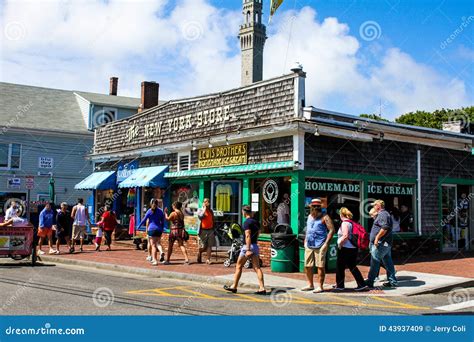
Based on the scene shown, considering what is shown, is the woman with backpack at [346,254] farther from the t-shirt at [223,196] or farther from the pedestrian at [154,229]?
the t-shirt at [223,196]

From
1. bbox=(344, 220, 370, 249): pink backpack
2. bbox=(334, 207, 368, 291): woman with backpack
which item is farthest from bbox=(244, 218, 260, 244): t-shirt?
bbox=(344, 220, 370, 249): pink backpack

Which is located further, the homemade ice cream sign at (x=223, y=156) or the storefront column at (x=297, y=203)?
the homemade ice cream sign at (x=223, y=156)

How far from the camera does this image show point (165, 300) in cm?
920

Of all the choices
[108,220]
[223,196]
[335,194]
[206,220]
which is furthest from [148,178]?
[335,194]

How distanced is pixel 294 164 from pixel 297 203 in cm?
105

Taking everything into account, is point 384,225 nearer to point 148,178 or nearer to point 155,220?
point 155,220

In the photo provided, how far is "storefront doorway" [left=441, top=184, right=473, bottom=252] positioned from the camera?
1822 centimetres

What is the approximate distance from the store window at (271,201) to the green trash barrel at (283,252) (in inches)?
50.8

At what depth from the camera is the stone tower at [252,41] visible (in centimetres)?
8425

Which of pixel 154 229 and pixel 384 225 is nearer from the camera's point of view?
pixel 384 225

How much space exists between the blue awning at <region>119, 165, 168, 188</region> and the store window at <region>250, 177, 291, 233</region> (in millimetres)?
4660

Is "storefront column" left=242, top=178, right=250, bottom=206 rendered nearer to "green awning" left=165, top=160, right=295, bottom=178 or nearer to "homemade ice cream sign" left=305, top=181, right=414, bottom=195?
"green awning" left=165, top=160, right=295, bottom=178

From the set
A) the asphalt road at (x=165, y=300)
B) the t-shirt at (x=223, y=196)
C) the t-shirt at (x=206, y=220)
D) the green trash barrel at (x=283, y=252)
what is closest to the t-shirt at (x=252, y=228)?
the asphalt road at (x=165, y=300)

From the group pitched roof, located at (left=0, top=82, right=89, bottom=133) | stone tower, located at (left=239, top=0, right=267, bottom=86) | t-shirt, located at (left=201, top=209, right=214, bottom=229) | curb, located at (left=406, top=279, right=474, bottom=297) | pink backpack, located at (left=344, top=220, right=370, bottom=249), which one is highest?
stone tower, located at (left=239, top=0, right=267, bottom=86)
